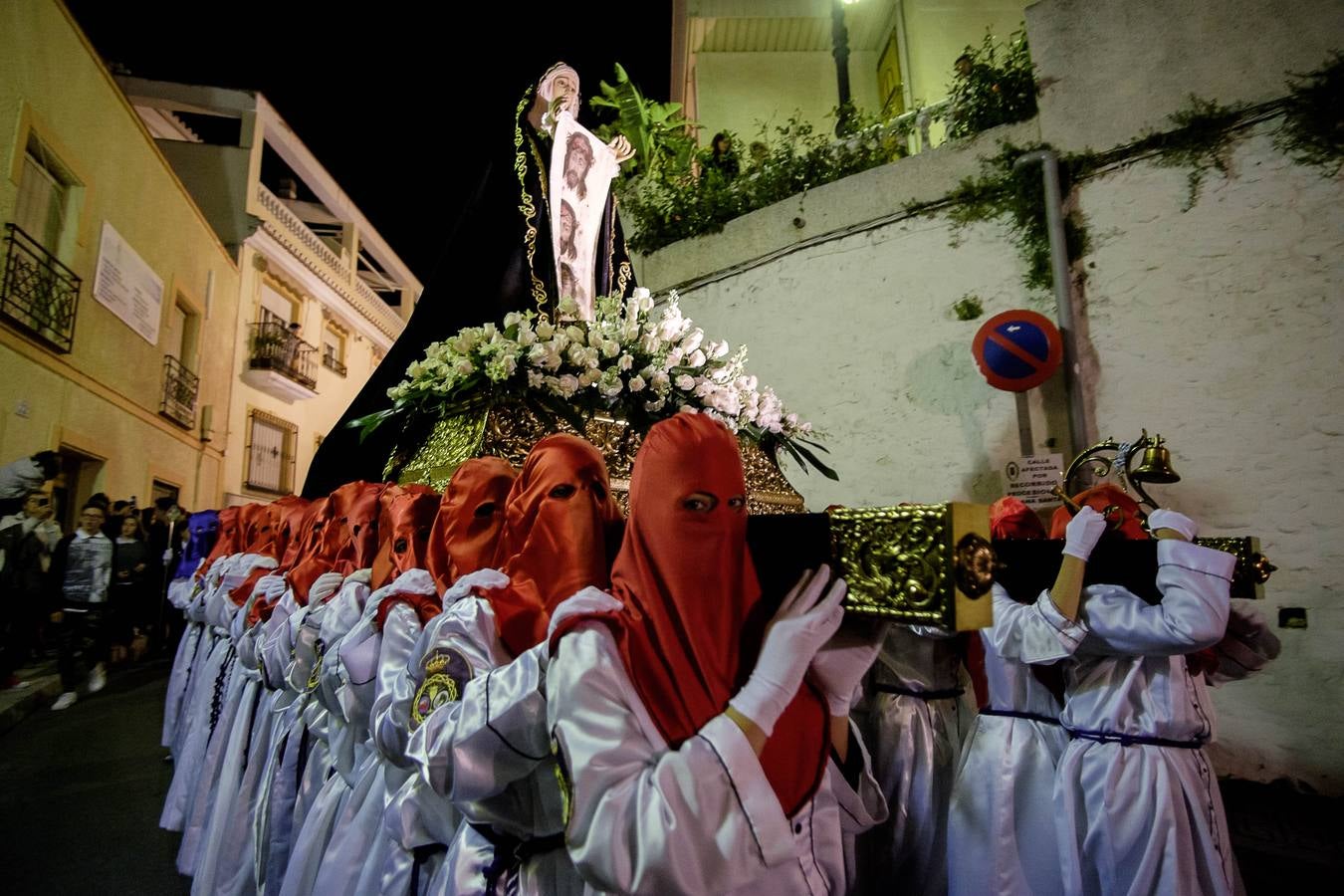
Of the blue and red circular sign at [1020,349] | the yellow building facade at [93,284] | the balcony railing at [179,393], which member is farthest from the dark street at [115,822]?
the balcony railing at [179,393]

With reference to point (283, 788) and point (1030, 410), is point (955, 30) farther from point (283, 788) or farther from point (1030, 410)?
point (283, 788)

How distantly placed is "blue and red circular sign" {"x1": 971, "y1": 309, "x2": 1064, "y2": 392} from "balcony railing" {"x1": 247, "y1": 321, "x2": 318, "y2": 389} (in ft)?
47.7

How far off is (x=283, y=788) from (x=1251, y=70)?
6832mm

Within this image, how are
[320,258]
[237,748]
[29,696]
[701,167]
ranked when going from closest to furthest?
[237,748]
[29,696]
[701,167]
[320,258]

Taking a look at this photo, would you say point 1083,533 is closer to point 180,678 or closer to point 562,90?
point 562,90

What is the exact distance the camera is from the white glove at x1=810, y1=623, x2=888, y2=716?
159 centimetres

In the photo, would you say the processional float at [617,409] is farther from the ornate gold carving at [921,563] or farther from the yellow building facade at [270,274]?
the yellow building facade at [270,274]

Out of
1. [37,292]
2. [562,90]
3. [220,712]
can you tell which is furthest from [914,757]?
[37,292]

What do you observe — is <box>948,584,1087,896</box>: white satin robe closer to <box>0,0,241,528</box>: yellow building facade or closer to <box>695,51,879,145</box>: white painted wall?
<box>695,51,879,145</box>: white painted wall

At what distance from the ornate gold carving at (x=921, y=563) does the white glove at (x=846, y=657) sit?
8.0 inches

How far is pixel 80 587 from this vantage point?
25.1 ft

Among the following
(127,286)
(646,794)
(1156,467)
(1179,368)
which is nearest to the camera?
(646,794)

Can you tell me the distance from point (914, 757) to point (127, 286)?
40.0 ft

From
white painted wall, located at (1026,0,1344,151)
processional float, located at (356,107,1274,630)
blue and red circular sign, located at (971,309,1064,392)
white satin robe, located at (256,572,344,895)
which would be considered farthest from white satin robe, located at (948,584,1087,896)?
white painted wall, located at (1026,0,1344,151)
